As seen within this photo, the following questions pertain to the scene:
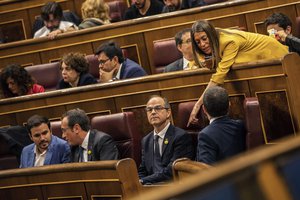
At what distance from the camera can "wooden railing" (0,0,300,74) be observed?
2.37 m

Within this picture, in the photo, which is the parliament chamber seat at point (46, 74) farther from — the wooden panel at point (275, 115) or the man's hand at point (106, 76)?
the wooden panel at point (275, 115)

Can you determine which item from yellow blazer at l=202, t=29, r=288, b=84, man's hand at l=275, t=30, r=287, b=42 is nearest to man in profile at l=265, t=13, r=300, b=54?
man's hand at l=275, t=30, r=287, b=42

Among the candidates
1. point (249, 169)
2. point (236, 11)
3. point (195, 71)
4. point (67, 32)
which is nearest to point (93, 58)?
point (67, 32)

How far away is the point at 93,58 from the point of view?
A: 2.54m

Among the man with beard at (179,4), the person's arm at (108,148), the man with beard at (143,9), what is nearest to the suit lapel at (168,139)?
the person's arm at (108,148)

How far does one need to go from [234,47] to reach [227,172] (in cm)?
149

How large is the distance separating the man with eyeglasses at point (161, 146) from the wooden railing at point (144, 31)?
610 millimetres

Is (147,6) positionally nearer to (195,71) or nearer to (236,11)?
(236,11)

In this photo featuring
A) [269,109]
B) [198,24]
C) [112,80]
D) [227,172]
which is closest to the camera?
[227,172]

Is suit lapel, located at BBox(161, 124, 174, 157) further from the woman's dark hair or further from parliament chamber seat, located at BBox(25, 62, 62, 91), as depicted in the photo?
parliament chamber seat, located at BBox(25, 62, 62, 91)

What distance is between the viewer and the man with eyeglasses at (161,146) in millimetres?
1793

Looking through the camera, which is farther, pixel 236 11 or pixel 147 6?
pixel 147 6

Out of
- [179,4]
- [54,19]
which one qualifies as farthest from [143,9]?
[54,19]

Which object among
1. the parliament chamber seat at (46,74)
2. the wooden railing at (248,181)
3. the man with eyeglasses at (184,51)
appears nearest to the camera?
the wooden railing at (248,181)
